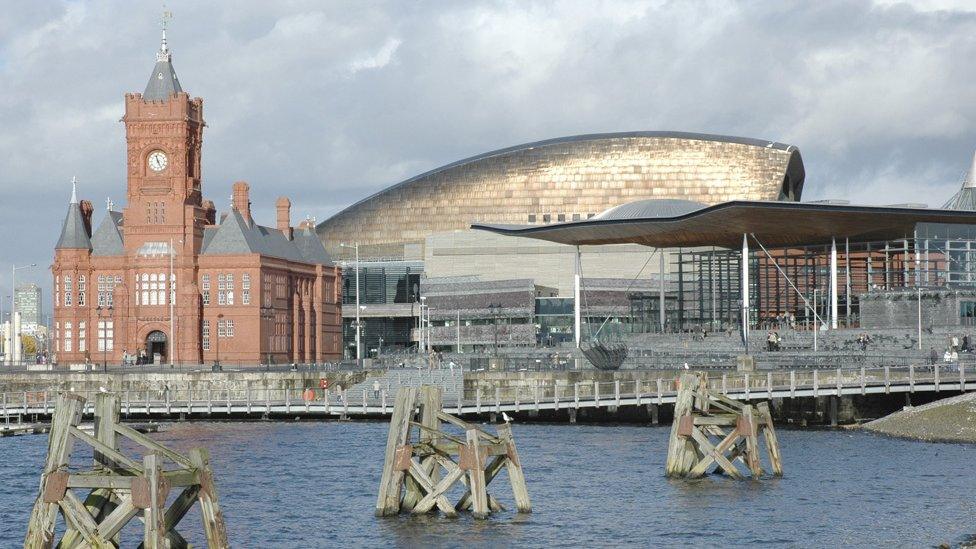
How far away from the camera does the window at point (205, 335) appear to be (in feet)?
398

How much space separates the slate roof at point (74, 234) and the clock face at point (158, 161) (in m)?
7.34

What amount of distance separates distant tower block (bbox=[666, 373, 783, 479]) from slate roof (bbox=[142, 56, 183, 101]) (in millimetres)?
80645

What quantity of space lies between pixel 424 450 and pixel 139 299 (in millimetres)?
85105

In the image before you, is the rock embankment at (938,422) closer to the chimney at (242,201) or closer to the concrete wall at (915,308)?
the concrete wall at (915,308)

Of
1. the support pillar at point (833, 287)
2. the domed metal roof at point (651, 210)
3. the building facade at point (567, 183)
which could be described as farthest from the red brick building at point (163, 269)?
the building facade at point (567, 183)

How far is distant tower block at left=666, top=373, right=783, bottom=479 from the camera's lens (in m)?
48.2

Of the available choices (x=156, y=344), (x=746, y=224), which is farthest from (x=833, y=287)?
(x=156, y=344)

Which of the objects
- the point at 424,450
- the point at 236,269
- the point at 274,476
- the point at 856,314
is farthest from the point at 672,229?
the point at 424,450

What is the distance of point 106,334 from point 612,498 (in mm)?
82109

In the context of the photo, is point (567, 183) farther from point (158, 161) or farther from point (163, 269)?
point (163, 269)

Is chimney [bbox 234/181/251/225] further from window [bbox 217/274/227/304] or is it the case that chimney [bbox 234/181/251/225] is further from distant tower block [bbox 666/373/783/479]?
distant tower block [bbox 666/373/783/479]

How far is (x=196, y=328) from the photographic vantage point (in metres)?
120

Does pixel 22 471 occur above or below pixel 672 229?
below

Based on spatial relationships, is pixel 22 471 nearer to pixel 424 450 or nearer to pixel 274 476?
pixel 274 476
